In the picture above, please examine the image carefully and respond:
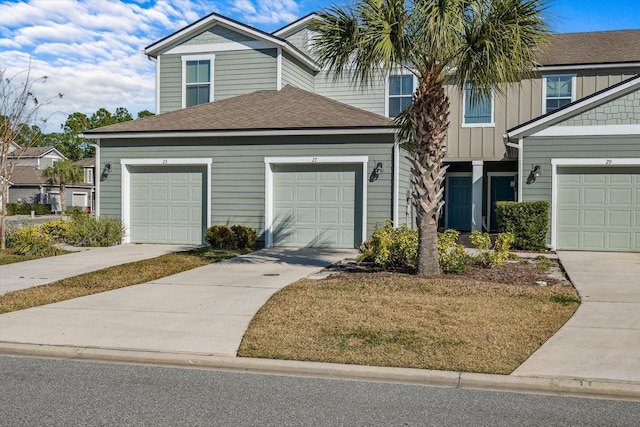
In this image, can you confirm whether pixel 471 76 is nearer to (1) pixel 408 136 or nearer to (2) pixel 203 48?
(1) pixel 408 136

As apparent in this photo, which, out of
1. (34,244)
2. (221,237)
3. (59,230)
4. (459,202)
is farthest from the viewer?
(459,202)

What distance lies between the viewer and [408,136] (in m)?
13.5

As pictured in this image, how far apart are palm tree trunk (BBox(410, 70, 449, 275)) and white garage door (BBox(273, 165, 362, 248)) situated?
523 cm

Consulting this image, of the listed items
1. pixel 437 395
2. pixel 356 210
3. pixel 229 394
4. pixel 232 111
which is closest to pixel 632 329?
pixel 437 395

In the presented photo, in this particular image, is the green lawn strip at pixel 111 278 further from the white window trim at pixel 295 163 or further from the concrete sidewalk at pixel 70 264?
the white window trim at pixel 295 163

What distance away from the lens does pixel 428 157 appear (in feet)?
38.7

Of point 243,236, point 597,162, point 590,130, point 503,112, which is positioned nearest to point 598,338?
point 597,162

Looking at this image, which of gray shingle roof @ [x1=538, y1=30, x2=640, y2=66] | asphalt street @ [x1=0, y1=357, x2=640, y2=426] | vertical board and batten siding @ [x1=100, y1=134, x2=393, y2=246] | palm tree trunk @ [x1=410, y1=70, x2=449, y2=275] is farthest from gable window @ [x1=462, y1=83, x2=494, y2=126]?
asphalt street @ [x1=0, y1=357, x2=640, y2=426]

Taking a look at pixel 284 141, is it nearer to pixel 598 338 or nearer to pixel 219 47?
pixel 219 47

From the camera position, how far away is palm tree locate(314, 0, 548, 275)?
10.8 meters

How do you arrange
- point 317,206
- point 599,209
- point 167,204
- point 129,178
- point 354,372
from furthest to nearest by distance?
point 129,178, point 167,204, point 317,206, point 599,209, point 354,372

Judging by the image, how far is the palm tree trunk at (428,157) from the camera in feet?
38.2

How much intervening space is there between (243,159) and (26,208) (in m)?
39.2

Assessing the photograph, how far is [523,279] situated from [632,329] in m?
3.93
